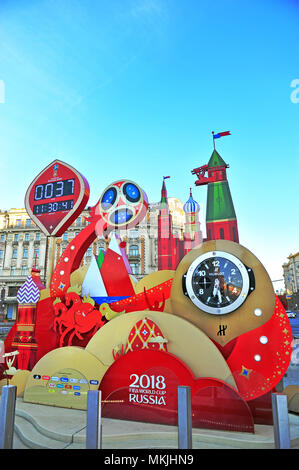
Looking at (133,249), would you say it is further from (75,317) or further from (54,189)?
(75,317)

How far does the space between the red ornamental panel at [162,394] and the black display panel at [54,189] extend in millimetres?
4307

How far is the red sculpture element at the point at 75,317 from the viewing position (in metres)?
6.28

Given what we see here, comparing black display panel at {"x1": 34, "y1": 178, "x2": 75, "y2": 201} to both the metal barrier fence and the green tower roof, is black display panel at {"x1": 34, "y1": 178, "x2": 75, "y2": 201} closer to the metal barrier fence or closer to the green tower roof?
the green tower roof

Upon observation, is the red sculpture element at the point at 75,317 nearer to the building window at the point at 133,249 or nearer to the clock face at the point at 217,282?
the clock face at the point at 217,282

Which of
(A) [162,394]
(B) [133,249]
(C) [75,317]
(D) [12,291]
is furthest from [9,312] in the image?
(A) [162,394]

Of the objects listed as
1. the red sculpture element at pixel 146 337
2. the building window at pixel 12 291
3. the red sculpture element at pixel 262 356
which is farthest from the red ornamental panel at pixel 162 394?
the building window at pixel 12 291

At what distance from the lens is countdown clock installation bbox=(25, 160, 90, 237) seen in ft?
24.6

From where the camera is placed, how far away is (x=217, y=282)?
538 centimetres

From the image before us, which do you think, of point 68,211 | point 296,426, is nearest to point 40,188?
point 68,211

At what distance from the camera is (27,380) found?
6227 millimetres

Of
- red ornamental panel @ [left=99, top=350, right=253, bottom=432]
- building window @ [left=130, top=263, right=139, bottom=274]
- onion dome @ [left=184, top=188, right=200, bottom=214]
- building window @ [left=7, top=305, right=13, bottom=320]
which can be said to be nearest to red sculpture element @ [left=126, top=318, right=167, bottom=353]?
red ornamental panel @ [left=99, top=350, right=253, bottom=432]
